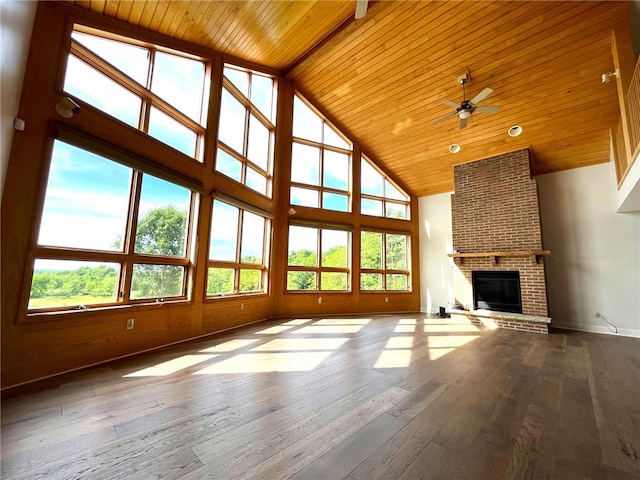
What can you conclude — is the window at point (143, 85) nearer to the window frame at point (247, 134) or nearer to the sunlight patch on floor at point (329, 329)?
the window frame at point (247, 134)

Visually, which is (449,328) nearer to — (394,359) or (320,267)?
(394,359)

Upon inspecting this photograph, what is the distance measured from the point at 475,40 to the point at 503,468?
532 cm

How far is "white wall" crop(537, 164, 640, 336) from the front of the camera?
4.93 metres

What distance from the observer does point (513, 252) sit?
5.48m

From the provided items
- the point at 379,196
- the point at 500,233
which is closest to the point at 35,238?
the point at 379,196

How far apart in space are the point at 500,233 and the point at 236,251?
5455 mm

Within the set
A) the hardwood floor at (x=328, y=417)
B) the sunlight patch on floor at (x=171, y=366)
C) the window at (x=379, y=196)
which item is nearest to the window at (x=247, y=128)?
the window at (x=379, y=196)

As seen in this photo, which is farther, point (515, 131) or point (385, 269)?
point (385, 269)

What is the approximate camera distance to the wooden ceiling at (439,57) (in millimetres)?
3736

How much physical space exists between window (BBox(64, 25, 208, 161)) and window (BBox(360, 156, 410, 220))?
424cm

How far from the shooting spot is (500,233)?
5773 mm

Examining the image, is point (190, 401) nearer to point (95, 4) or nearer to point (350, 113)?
point (95, 4)

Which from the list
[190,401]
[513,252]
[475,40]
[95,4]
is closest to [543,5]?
[475,40]

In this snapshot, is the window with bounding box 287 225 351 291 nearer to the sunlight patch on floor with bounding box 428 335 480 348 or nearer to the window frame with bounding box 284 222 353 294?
the window frame with bounding box 284 222 353 294
